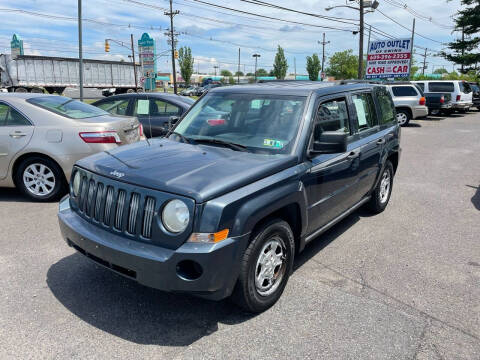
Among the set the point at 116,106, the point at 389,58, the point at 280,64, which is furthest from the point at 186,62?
the point at 116,106

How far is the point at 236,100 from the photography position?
161 inches

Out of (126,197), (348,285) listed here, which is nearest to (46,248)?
(126,197)

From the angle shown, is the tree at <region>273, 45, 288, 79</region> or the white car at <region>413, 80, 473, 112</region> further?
the tree at <region>273, 45, 288, 79</region>

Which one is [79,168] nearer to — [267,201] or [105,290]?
[105,290]

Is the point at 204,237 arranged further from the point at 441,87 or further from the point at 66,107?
the point at 441,87

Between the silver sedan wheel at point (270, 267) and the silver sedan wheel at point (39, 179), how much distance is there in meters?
4.12

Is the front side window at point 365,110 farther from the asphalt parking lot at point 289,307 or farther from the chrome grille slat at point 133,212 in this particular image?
the chrome grille slat at point 133,212

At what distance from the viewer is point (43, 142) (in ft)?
19.0

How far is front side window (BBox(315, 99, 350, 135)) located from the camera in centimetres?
383

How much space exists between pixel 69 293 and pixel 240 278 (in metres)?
1.63

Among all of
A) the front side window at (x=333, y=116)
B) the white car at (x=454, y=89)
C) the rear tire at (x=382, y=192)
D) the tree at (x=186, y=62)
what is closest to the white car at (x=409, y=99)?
the white car at (x=454, y=89)

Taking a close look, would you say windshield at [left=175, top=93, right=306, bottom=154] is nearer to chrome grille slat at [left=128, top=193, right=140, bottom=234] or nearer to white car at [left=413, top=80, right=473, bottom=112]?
chrome grille slat at [left=128, top=193, right=140, bottom=234]

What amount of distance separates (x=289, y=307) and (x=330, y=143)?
145 centimetres

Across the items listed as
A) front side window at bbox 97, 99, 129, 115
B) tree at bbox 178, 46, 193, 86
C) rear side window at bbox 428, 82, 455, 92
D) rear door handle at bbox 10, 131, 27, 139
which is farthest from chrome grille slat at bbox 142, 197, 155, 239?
tree at bbox 178, 46, 193, 86
